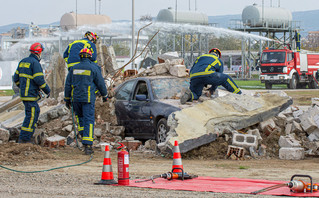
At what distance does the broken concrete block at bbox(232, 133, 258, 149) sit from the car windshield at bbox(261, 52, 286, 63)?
2743 centimetres

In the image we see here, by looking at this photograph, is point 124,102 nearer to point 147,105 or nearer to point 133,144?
point 147,105

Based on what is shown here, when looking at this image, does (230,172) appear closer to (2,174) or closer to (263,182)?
(263,182)

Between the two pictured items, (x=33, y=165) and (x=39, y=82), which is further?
(x=39, y=82)

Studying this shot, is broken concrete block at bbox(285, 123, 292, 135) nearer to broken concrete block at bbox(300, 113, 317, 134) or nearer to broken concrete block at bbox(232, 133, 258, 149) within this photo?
broken concrete block at bbox(300, 113, 317, 134)

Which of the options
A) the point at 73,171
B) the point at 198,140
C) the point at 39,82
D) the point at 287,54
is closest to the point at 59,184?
the point at 73,171

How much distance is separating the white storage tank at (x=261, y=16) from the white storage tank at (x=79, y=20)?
21.0 metres

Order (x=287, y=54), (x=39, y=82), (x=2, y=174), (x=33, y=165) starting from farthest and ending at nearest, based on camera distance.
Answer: (x=287, y=54) < (x=39, y=82) < (x=33, y=165) < (x=2, y=174)

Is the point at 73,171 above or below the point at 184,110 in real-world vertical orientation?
below

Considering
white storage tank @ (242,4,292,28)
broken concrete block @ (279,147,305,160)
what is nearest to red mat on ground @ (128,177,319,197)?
broken concrete block @ (279,147,305,160)

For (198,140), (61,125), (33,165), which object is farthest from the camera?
(61,125)

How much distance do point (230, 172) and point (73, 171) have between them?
7.91ft

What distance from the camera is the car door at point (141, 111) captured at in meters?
11.9

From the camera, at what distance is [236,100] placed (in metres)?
11.8

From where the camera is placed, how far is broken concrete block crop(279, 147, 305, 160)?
416 inches
